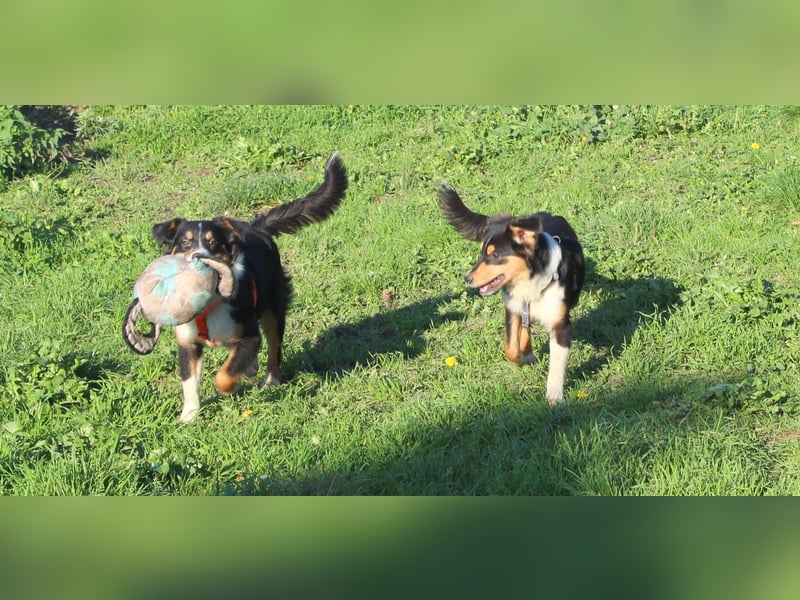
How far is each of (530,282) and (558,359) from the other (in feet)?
1.80

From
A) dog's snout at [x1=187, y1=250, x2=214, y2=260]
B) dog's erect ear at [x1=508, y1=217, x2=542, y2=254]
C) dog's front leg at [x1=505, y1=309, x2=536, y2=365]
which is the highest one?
dog's erect ear at [x1=508, y1=217, x2=542, y2=254]

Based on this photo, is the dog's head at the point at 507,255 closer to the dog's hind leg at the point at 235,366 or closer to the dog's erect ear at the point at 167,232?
the dog's hind leg at the point at 235,366

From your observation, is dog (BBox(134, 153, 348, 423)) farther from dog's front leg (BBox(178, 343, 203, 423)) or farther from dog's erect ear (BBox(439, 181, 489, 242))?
dog's erect ear (BBox(439, 181, 489, 242))

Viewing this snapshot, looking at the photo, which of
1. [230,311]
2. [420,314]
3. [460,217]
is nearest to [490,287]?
[460,217]

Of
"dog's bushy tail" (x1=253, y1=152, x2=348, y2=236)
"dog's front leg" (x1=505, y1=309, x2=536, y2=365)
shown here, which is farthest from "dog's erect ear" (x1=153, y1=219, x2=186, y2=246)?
"dog's front leg" (x1=505, y1=309, x2=536, y2=365)

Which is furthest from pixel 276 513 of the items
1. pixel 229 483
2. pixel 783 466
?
pixel 783 466

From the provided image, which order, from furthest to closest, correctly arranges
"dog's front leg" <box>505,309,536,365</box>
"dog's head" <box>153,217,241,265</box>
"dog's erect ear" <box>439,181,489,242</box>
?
"dog's erect ear" <box>439,181,489,242</box>
"dog's front leg" <box>505,309,536,365</box>
"dog's head" <box>153,217,241,265</box>

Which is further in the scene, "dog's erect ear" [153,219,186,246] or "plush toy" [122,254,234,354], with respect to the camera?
"dog's erect ear" [153,219,186,246]

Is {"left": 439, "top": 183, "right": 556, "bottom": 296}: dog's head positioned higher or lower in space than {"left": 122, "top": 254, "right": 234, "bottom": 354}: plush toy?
higher

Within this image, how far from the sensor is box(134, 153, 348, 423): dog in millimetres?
5562

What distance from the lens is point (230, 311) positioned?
5.70 metres

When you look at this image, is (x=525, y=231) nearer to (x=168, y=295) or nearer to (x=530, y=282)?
(x=530, y=282)

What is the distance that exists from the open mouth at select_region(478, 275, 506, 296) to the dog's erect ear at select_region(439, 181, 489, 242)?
578 mm

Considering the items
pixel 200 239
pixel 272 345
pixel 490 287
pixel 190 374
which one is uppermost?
pixel 200 239
